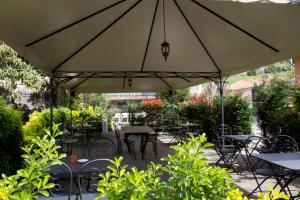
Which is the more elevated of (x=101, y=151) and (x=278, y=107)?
(x=278, y=107)

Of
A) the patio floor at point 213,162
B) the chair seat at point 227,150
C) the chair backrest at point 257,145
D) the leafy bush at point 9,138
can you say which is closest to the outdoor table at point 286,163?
the patio floor at point 213,162

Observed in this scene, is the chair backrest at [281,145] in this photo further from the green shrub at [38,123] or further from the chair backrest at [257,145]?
the green shrub at [38,123]

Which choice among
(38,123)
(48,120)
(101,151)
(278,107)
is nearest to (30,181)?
(101,151)

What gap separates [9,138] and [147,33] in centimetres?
308

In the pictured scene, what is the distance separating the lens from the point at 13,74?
16656 mm

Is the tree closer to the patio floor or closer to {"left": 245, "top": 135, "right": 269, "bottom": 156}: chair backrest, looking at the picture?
the patio floor

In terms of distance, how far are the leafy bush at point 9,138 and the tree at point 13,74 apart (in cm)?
1198

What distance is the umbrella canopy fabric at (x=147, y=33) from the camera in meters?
4.49

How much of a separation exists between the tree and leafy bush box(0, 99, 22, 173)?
12.0 metres

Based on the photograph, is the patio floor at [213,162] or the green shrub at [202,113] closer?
the patio floor at [213,162]

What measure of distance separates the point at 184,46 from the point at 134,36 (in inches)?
46.8

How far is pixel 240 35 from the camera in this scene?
568 centimetres

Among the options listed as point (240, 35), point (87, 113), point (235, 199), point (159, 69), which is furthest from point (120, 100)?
point (235, 199)

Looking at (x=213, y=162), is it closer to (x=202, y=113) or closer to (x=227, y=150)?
(x=227, y=150)
